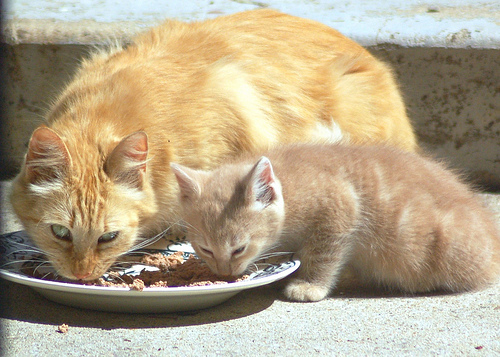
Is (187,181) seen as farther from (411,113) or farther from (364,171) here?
(411,113)

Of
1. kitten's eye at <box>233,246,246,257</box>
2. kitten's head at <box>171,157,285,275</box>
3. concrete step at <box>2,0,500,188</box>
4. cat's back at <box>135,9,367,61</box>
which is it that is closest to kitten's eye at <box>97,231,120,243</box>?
kitten's head at <box>171,157,285,275</box>

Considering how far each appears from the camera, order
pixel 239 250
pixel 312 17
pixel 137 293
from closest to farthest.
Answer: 1. pixel 137 293
2. pixel 239 250
3. pixel 312 17

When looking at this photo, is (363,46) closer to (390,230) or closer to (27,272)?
(390,230)

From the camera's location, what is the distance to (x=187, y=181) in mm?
3148

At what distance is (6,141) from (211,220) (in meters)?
2.75

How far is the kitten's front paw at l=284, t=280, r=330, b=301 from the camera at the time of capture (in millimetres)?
3223

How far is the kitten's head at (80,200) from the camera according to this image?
2.99 meters

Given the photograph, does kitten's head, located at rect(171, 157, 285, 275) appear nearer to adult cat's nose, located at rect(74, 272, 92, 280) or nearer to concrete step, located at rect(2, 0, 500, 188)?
adult cat's nose, located at rect(74, 272, 92, 280)

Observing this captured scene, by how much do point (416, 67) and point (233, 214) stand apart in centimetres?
251

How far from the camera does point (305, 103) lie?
4211 millimetres

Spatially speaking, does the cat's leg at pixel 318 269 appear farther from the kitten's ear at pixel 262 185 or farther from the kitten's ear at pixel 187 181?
the kitten's ear at pixel 187 181

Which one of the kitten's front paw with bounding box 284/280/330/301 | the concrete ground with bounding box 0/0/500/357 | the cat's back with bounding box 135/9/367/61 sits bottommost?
the kitten's front paw with bounding box 284/280/330/301

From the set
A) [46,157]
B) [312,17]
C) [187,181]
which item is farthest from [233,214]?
[312,17]

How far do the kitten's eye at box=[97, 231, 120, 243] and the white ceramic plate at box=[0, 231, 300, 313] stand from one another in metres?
0.29
